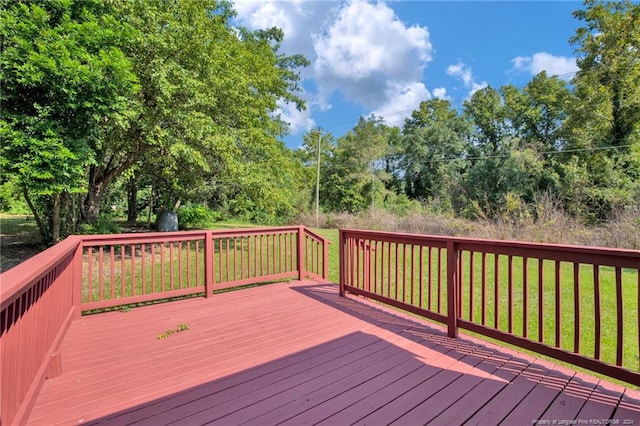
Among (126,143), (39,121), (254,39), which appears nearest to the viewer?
(39,121)

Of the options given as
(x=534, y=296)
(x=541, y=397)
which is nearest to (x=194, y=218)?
(x=534, y=296)

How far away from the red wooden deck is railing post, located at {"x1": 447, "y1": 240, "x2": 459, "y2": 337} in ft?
0.37

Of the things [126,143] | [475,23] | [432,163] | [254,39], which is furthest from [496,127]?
[126,143]

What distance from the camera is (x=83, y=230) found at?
710 cm

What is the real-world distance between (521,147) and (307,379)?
1899 cm

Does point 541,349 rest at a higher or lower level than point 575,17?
lower

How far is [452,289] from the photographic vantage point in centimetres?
288

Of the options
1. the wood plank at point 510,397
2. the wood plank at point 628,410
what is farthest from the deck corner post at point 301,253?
the wood plank at point 628,410

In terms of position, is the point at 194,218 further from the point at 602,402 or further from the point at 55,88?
the point at 602,402

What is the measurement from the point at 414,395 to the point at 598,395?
44.2 inches

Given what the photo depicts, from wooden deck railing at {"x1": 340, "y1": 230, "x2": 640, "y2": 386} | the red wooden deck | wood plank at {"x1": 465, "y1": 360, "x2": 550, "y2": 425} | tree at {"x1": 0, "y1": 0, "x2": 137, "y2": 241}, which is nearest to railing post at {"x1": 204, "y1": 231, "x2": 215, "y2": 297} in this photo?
the red wooden deck

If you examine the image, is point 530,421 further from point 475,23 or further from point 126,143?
point 475,23

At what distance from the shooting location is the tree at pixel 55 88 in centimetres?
439

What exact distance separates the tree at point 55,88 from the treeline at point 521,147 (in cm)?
993
